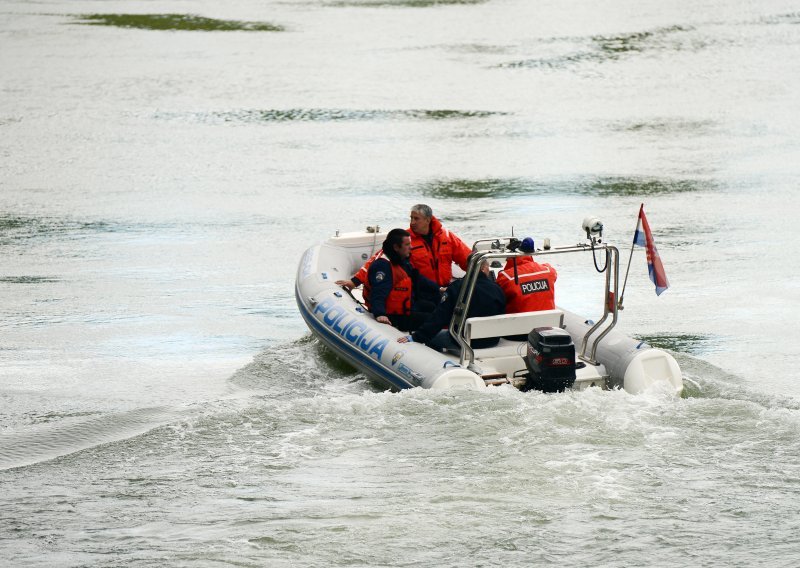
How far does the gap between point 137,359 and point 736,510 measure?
4.50 meters

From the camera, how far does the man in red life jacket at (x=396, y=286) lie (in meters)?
7.79

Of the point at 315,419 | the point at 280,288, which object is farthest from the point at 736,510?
the point at 280,288

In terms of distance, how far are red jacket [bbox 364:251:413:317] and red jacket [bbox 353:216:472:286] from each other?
18 centimetres

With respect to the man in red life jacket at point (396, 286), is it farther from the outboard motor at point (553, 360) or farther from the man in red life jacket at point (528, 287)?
the outboard motor at point (553, 360)

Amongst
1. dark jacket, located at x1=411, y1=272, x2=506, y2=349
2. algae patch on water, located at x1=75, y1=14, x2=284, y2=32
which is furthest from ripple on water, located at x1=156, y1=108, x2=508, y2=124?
dark jacket, located at x1=411, y1=272, x2=506, y2=349

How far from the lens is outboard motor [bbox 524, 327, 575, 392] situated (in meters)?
6.81

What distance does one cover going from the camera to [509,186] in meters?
14.1

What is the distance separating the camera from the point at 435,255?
819 centimetres

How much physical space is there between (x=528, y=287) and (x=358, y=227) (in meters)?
5.08

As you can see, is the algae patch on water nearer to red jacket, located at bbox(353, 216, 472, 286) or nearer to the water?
the water

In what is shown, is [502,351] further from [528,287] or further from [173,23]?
[173,23]

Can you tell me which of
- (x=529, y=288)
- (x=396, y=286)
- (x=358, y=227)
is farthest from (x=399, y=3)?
(x=529, y=288)

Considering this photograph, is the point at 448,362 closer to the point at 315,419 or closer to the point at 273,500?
the point at 315,419

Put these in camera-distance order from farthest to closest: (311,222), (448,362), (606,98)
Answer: (606,98), (311,222), (448,362)
